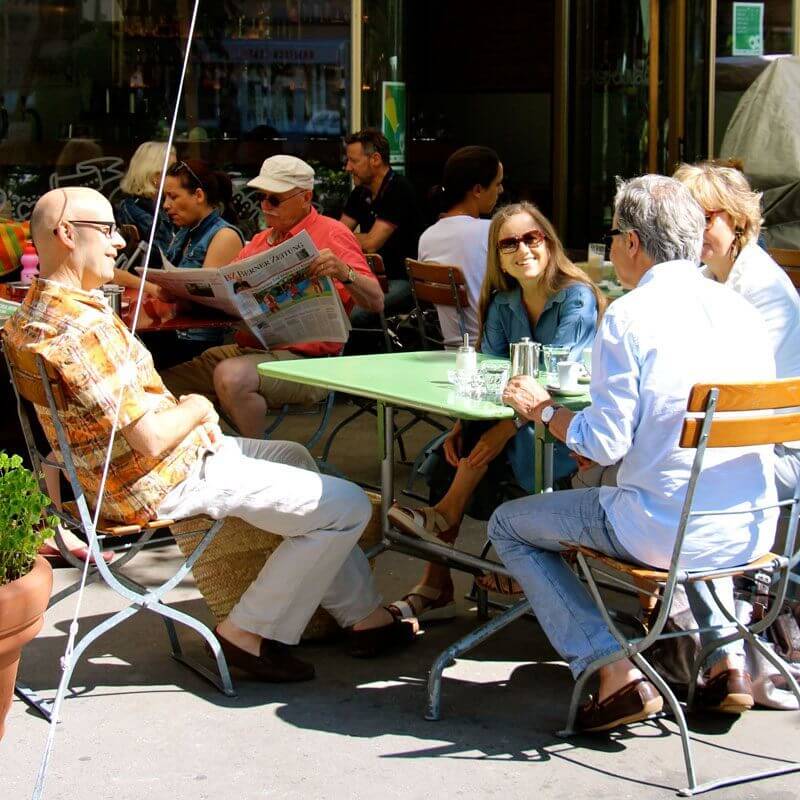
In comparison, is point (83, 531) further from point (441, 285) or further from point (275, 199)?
point (441, 285)

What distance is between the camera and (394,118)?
9391mm

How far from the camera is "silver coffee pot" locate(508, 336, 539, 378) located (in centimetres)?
412

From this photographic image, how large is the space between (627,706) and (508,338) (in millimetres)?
1475

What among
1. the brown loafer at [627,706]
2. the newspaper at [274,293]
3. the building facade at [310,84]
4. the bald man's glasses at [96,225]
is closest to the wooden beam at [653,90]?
the building facade at [310,84]

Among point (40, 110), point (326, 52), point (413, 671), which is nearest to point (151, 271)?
point (413, 671)

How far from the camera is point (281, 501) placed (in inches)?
153

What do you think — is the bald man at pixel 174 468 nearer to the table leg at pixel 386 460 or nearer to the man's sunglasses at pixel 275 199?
the table leg at pixel 386 460

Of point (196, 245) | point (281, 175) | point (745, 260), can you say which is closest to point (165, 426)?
point (745, 260)

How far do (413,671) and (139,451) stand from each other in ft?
3.55

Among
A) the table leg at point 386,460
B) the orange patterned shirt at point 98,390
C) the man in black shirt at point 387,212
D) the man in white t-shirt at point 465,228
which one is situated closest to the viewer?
the orange patterned shirt at point 98,390

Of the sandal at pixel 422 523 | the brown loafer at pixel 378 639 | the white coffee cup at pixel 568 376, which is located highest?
the white coffee cup at pixel 568 376

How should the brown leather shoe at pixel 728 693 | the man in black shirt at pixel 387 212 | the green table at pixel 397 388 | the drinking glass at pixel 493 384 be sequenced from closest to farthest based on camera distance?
the brown leather shoe at pixel 728 693 → the green table at pixel 397 388 → the drinking glass at pixel 493 384 → the man in black shirt at pixel 387 212

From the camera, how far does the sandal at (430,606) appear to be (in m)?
4.51

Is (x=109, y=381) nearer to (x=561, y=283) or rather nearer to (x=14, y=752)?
(x=14, y=752)
